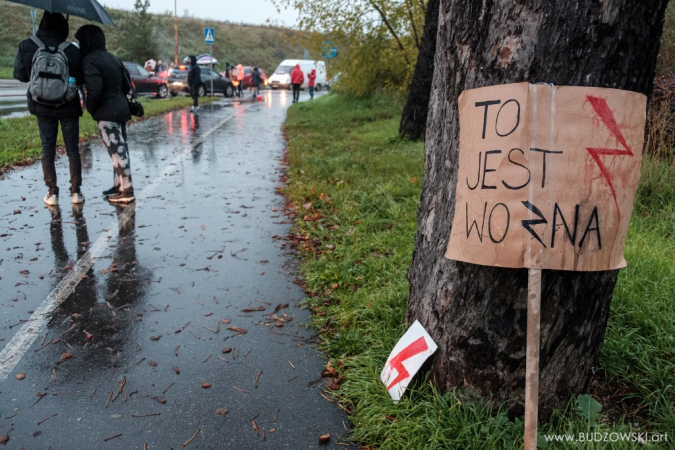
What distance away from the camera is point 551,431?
2.53m

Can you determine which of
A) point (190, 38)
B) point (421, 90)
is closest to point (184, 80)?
point (421, 90)

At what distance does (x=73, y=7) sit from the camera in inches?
245

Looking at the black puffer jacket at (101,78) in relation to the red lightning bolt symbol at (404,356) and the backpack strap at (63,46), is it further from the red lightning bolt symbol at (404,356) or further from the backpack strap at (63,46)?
the red lightning bolt symbol at (404,356)

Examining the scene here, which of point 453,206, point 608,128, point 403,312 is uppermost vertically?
point 608,128

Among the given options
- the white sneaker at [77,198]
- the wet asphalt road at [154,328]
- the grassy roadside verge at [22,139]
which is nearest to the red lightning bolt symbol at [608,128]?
the wet asphalt road at [154,328]

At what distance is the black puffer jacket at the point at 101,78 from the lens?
255 inches

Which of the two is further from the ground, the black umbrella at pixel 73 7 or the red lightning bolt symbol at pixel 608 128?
the black umbrella at pixel 73 7

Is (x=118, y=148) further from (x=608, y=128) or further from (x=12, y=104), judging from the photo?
(x=12, y=104)

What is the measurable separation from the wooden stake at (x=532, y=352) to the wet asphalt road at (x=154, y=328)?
0.96 metres

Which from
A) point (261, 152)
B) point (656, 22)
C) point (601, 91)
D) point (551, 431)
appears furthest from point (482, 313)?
point (261, 152)

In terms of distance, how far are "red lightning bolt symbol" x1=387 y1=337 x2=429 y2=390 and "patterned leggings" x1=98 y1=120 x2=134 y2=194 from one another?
528 cm

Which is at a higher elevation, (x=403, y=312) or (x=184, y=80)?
(x=184, y=80)

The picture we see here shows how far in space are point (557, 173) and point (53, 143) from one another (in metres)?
6.39

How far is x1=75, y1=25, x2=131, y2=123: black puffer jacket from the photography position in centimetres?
649
